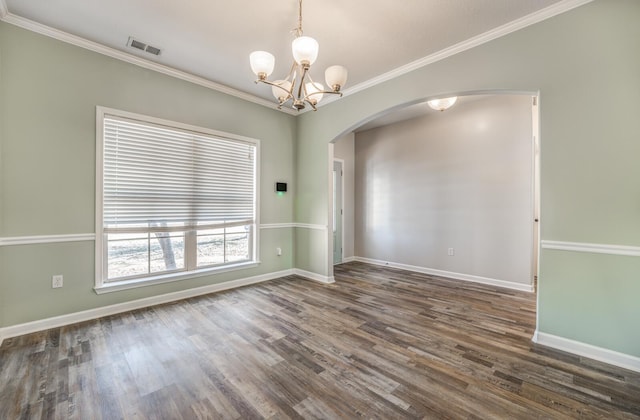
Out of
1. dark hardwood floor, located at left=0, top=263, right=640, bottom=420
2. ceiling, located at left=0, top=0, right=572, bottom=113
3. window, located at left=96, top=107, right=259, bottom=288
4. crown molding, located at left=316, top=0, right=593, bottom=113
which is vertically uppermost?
ceiling, located at left=0, top=0, right=572, bottom=113

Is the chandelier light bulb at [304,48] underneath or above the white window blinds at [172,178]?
above

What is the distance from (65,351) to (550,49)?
199 inches

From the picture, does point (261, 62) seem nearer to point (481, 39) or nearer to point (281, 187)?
point (481, 39)

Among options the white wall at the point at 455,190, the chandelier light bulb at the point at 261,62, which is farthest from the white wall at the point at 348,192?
the chandelier light bulb at the point at 261,62

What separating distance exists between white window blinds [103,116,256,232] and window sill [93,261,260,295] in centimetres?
63

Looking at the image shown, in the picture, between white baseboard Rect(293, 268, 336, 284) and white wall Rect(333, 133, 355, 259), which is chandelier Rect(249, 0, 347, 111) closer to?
white baseboard Rect(293, 268, 336, 284)

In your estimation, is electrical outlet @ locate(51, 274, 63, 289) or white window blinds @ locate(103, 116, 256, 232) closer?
electrical outlet @ locate(51, 274, 63, 289)

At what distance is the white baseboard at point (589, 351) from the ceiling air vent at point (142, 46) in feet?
16.3

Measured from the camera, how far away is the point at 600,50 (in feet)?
7.09

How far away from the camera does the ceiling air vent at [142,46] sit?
2.84 meters

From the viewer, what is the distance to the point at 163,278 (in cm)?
342

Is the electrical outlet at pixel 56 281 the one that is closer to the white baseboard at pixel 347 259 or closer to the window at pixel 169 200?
the window at pixel 169 200

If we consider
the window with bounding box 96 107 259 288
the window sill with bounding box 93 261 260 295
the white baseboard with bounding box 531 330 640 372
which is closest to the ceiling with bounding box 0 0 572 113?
the window with bounding box 96 107 259 288

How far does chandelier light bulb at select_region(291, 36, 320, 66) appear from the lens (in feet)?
6.40
